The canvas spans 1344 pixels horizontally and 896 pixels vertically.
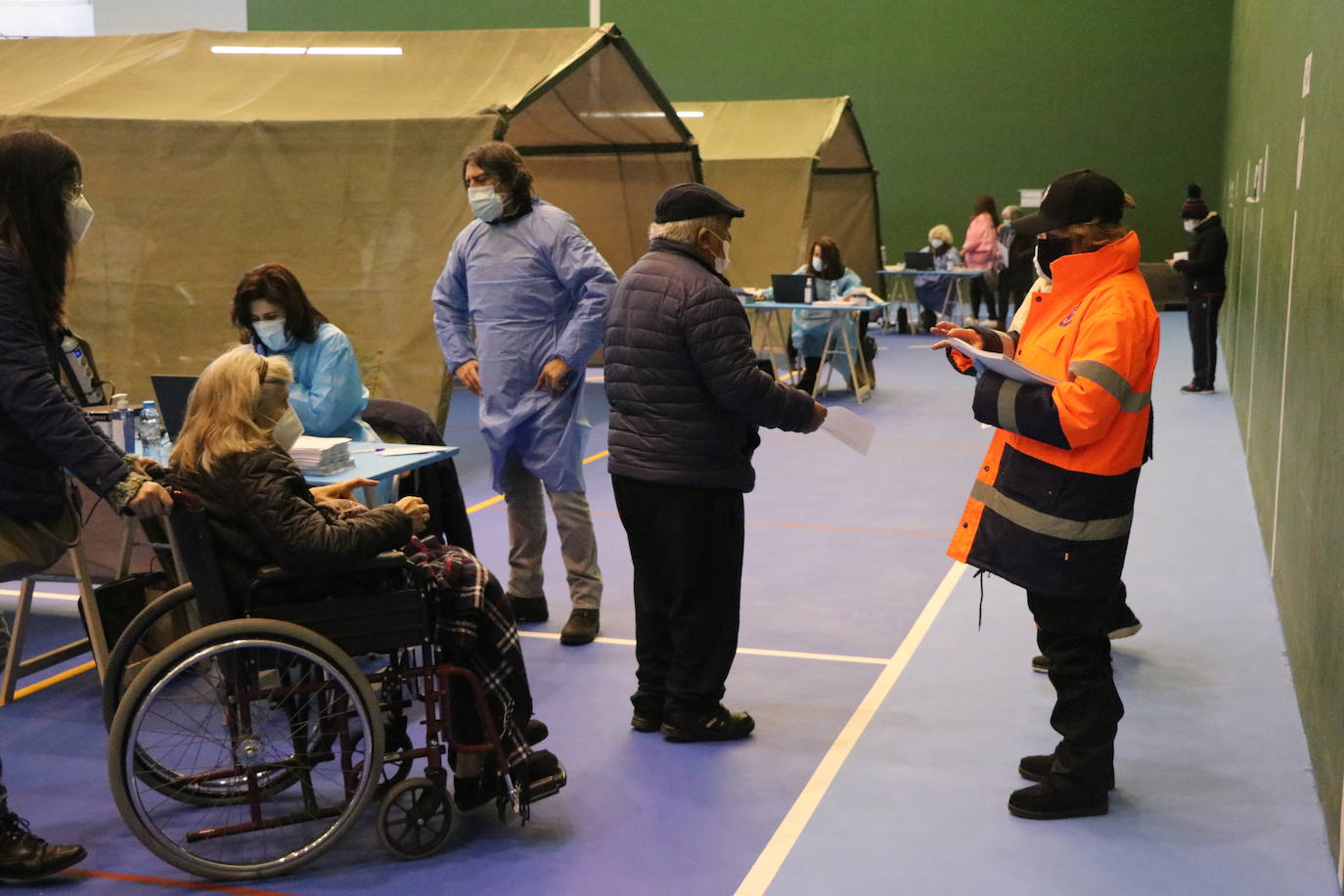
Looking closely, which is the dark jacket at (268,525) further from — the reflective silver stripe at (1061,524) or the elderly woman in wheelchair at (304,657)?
the reflective silver stripe at (1061,524)

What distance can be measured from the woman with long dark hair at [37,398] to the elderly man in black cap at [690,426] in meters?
1.18

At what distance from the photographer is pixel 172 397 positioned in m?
3.96

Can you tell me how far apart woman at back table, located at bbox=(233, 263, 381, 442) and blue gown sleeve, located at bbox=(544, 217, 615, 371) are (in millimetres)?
686

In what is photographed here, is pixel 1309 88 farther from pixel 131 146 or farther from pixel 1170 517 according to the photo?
pixel 131 146

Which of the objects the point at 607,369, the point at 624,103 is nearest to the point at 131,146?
the point at 624,103

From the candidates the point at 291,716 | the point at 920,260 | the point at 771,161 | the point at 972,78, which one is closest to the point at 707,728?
the point at 291,716

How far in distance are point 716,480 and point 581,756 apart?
0.79 meters

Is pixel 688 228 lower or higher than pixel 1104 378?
higher

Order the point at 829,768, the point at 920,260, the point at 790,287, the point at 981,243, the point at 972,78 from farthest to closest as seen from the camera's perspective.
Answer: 1. the point at 972,78
2. the point at 981,243
3. the point at 920,260
4. the point at 790,287
5. the point at 829,768

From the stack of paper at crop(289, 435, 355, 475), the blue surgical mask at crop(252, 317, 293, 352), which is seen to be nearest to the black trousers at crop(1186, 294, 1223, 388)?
the blue surgical mask at crop(252, 317, 293, 352)

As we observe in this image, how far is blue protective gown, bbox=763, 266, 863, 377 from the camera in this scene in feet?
32.0

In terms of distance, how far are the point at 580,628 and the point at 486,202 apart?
1.42 metres

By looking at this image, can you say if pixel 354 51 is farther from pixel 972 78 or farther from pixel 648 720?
pixel 972 78

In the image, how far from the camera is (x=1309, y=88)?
4340mm
